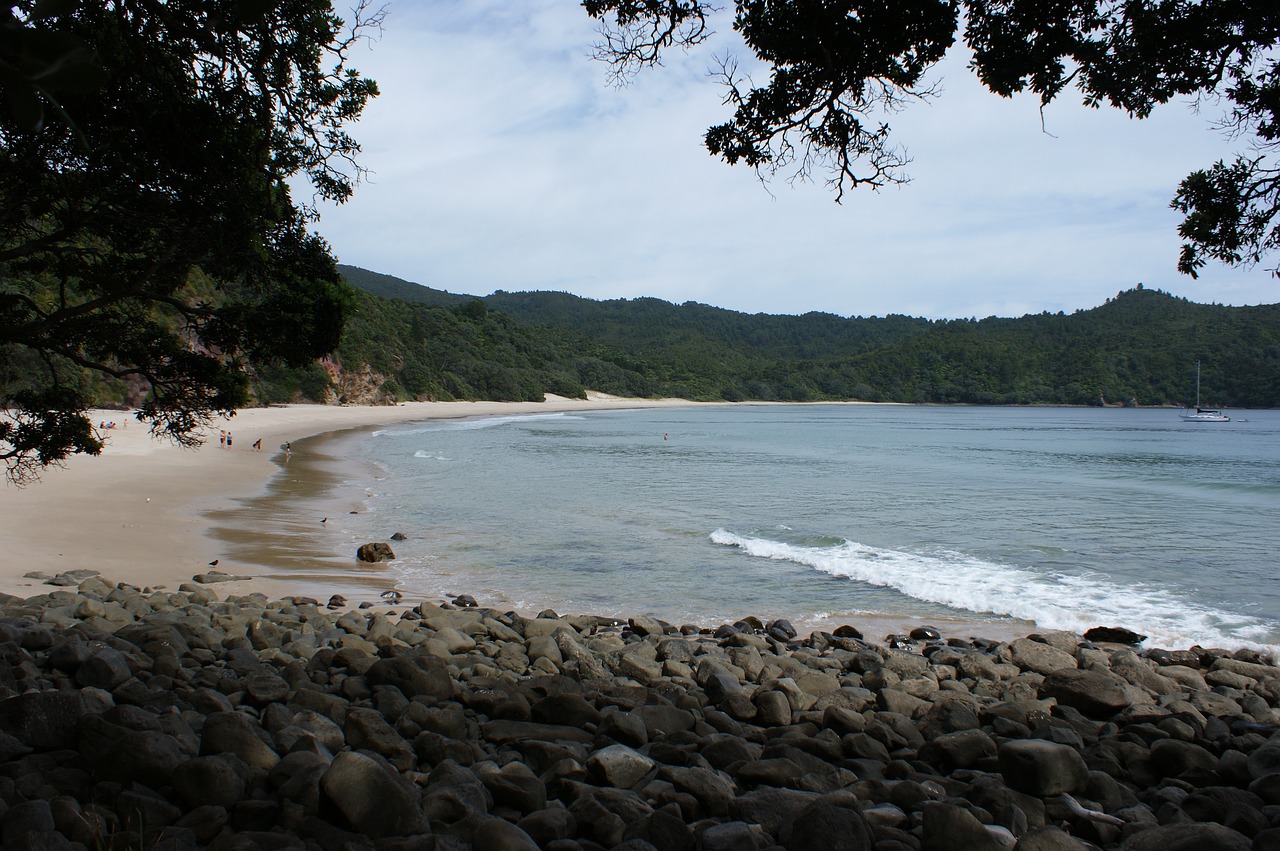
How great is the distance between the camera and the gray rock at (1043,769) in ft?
14.0

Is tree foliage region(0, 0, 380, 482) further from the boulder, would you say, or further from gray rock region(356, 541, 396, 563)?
the boulder

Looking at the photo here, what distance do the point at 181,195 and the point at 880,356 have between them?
477 ft

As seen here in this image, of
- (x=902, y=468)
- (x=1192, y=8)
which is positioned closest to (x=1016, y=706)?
(x=1192, y=8)

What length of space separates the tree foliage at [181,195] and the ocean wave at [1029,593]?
29.9ft

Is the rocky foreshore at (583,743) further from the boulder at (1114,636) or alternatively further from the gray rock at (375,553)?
the gray rock at (375,553)

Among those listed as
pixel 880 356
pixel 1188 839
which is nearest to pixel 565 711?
pixel 1188 839

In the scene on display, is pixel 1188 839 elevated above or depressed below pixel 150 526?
above

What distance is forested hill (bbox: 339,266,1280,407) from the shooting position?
98062 millimetres

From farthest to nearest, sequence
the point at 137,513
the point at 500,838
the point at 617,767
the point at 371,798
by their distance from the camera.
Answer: the point at 137,513
the point at 617,767
the point at 371,798
the point at 500,838

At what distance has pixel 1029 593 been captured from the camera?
40.0 ft

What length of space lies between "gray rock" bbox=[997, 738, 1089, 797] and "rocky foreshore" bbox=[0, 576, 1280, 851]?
0.01 meters

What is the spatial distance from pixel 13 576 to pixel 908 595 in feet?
36.8

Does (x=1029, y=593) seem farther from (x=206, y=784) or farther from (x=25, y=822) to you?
(x=25, y=822)

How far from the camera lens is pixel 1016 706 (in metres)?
5.82
